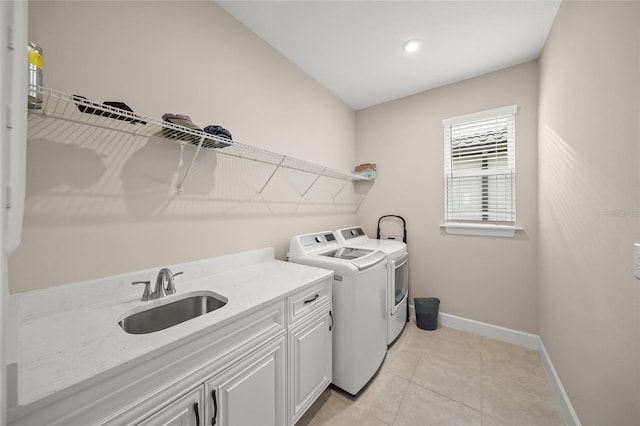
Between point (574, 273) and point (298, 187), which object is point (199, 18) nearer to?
point (298, 187)

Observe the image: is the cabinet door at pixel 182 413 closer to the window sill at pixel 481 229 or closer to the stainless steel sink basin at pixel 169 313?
the stainless steel sink basin at pixel 169 313

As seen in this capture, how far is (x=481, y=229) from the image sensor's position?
2422mm

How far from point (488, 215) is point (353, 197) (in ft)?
4.95

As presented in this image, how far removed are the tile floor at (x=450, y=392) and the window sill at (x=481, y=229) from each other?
3.49 ft

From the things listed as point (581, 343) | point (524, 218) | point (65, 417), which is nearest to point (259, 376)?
point (65, 417)

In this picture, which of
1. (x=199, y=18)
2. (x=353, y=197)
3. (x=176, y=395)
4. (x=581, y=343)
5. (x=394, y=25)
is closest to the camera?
(x=176, y=395)

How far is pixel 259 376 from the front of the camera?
114 cm

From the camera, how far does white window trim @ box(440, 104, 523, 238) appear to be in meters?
2.29

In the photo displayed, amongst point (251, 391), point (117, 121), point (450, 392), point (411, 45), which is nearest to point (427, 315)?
point (450, 392)

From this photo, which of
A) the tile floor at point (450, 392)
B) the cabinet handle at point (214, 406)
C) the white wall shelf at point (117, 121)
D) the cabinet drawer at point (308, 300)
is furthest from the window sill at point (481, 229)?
the cabinet handle at point (214, 406)

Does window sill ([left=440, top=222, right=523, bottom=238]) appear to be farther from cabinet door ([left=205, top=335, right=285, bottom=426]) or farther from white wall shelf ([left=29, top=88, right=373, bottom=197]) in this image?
white wall shelf ([left=29, top=88, right=373, bottom=197])

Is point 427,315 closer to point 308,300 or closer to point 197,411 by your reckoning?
point 308,300

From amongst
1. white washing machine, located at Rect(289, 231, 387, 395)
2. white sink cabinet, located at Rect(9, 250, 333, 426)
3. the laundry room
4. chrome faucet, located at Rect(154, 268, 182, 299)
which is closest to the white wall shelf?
the laundry room

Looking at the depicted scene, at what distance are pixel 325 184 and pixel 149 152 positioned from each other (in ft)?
5.58
